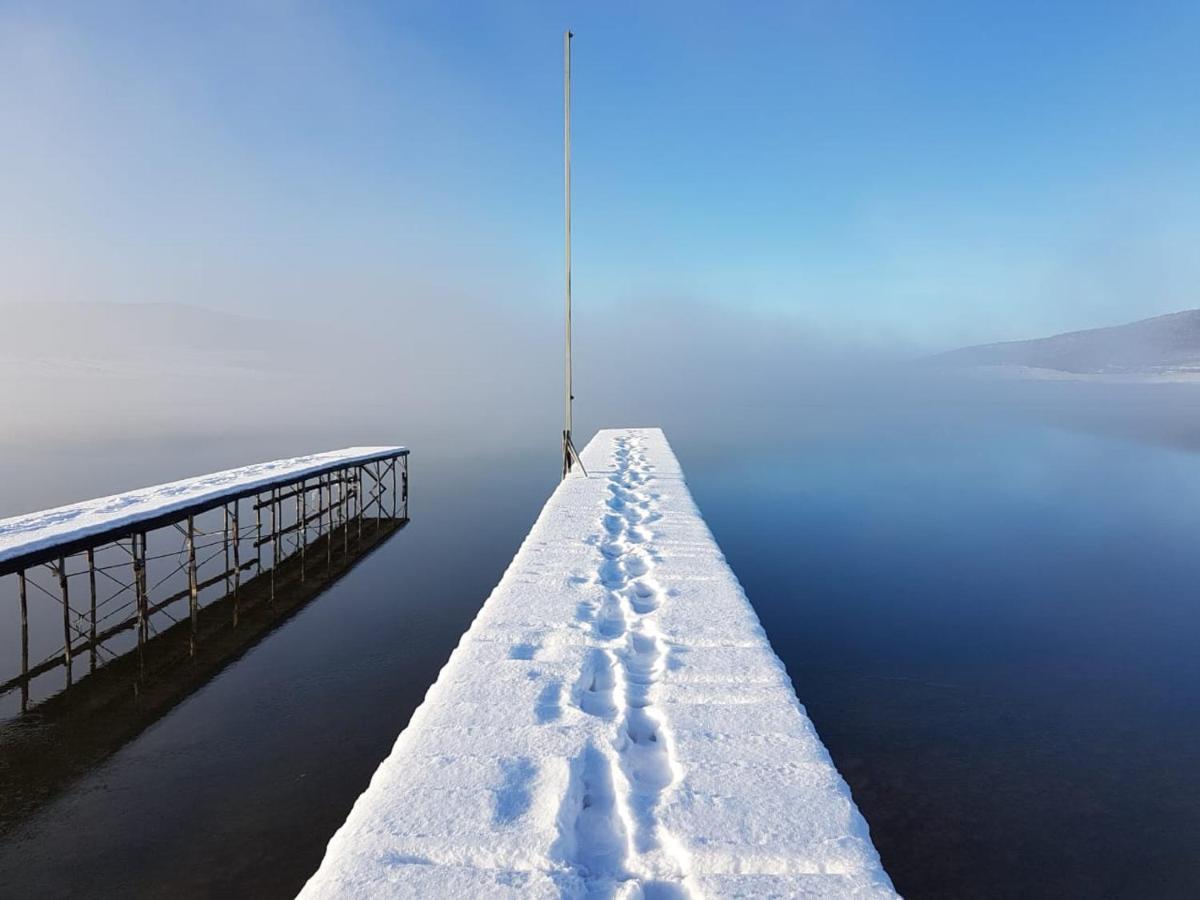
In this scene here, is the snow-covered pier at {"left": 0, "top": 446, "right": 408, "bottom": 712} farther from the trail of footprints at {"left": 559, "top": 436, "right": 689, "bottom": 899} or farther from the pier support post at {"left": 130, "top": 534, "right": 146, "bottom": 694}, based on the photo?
the trail of footprints at {"left": 559, "top": 436, "right": 689, "bottom": 899}

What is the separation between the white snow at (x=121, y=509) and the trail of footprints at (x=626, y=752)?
7.16 meters

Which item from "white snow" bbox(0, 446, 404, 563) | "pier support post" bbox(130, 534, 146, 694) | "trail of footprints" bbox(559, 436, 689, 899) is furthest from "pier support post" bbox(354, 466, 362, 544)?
"trail of footprints" bbox(559, 436, 689, 899)

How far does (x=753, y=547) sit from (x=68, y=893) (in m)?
14.0

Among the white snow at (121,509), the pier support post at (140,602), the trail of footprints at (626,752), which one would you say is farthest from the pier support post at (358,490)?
the trail of footprints at (626,752)

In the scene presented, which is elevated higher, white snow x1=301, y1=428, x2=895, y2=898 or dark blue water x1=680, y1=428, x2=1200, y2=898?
white snow x1=301, y1=428, x2=895, y2=898

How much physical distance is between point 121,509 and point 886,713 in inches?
443

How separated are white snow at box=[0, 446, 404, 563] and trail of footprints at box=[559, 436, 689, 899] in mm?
7156

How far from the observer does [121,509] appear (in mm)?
10398

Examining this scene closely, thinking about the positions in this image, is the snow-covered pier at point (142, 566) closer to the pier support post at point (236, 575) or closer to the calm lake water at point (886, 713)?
the pier support post at point (236, 575)

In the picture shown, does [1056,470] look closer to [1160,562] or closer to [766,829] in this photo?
[1160,562]

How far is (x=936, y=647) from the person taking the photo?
32.0ft

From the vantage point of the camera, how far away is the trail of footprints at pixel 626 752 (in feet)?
8.41

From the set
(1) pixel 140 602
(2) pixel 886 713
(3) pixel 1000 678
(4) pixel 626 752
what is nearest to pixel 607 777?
(4) pixel 626 752

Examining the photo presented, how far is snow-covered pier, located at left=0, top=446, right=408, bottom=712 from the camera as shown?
29.3 ft
